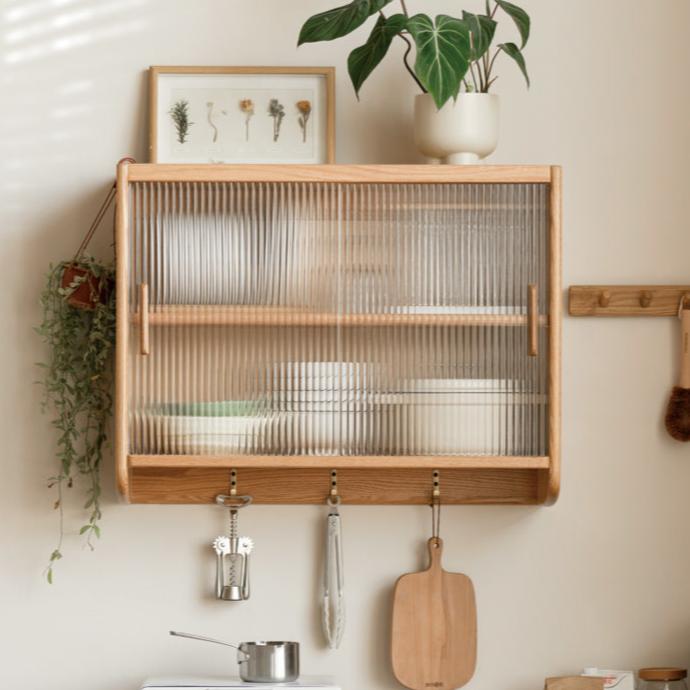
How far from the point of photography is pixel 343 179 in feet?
8.07

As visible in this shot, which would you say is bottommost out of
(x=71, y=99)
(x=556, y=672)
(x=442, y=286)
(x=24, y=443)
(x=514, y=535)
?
(x=556, y=672)

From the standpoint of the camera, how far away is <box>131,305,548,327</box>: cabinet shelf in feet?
8.04

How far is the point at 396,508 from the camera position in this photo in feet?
8.95

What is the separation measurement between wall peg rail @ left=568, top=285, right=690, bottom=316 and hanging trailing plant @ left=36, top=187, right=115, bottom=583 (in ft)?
3.45

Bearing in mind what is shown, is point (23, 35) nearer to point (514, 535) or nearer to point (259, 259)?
point (259, 259)

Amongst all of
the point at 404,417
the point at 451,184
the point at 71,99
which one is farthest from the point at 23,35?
the point at 404,417

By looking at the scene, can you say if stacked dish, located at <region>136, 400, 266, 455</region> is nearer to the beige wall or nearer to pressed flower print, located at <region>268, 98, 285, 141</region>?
the beige wall

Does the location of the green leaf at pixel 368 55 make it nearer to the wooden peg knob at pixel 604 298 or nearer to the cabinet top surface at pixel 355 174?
the cabinet top surface at pixel 355 174

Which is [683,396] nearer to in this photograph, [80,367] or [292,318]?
[292,318]

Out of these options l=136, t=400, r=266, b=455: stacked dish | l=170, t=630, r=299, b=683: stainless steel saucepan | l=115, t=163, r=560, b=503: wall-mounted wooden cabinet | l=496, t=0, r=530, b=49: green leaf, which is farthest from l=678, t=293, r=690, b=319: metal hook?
l=170, t=630, r=299, b=683: stainless steel saucepan

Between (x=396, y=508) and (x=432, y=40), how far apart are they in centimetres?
105

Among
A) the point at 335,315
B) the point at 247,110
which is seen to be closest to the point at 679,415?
the point at 335,315

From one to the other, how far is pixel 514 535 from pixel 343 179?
0.91m

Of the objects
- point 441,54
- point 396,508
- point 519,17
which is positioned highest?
point 519,17
